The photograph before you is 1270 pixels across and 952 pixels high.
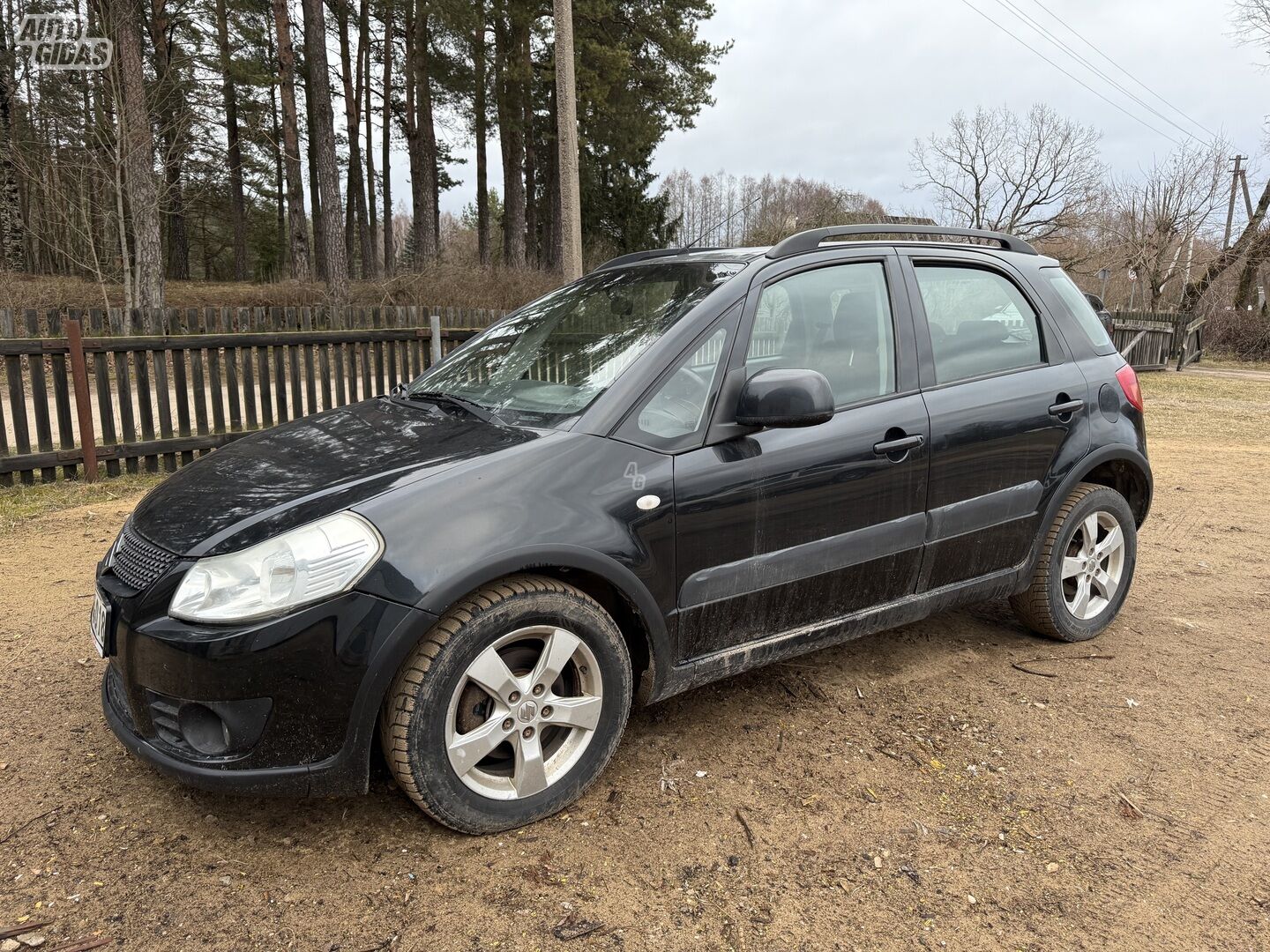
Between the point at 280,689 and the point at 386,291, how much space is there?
64.7ft

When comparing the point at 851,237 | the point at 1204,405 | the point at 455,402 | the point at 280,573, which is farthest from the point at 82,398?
the point at 1204,405

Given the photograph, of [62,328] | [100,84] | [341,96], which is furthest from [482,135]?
→ [62,328]

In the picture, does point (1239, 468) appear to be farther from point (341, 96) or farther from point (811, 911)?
point (341, 96)

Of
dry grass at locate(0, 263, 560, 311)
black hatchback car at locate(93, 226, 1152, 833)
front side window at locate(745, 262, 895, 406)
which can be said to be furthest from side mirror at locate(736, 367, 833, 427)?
dry grass at locate(0, 263, 560, 311)

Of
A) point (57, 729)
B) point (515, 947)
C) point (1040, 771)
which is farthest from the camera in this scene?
point (57, 729)

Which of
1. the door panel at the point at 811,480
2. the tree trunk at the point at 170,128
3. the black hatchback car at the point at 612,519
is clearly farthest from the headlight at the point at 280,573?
the tree trunk at the point at 170,128

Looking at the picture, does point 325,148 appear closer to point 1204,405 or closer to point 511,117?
point 511,117

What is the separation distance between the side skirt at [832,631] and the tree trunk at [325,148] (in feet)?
59.1

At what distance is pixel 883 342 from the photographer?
3328mm

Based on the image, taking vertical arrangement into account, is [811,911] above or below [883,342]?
below

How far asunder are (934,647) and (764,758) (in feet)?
4.66

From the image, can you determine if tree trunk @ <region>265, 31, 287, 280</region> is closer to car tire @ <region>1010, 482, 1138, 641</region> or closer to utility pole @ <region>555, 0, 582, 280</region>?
utility pole @ <region>555, 0, 582, 280</region>

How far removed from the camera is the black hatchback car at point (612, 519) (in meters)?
2.27

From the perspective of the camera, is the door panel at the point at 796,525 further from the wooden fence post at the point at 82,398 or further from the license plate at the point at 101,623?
the wooden fence post at the point at 82,398
